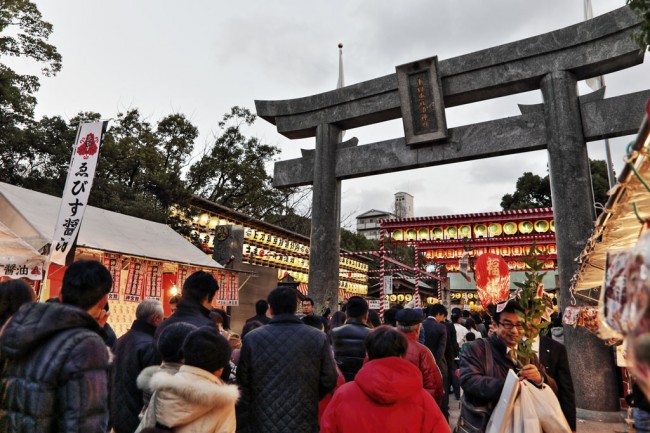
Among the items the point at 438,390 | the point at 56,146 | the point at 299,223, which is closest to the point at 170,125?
the point at 56,146

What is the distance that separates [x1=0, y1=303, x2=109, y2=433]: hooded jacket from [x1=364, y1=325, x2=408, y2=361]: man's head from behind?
4.94 feet

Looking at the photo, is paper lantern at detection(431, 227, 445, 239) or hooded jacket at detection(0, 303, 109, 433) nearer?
hooded jacket at detection(0, 303, 109, 433)

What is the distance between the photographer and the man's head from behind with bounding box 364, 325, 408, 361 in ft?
8.05

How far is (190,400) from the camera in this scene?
2312 mm

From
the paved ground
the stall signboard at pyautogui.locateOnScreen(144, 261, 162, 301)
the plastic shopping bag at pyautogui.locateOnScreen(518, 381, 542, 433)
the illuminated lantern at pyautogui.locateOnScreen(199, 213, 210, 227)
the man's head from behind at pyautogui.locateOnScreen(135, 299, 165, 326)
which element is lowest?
the paved ground

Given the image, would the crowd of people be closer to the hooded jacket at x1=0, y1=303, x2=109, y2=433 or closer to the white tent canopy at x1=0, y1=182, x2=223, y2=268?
the hooded jacket at x1=0, y1=303, x2=109, y2=433

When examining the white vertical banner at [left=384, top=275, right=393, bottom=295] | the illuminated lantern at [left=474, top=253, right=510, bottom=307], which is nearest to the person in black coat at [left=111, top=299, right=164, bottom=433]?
the illuminated lantern at [left=474, top=253, right=510, bottom=307]

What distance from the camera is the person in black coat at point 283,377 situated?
3.39 metres

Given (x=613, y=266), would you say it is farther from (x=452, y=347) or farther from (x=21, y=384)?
(x=452, y=347)

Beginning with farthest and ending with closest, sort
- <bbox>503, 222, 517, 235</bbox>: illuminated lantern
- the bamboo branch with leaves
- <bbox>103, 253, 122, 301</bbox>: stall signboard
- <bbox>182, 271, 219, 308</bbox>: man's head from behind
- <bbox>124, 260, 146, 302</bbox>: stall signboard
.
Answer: <bbox>503, 222, 517, 235</bbox>: illuminated lantern, <bbox>124, 260, 146, 302</bbox>: stall signboard, <bbox>103, 253, 122, 301</bbox>: stall signboard, <bbox>182, 271, 219, 308</bbox>: man's head from behind, the bamboo branch with leaves

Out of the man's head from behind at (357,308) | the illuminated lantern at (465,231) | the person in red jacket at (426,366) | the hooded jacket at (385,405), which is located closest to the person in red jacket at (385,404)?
the hooded jacket at (385,405)

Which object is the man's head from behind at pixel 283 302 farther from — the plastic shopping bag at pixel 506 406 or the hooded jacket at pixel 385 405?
the plastic shopping bag at pixel 506 406

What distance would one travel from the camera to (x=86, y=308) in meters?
2.35

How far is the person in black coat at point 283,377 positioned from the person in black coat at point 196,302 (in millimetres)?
488
